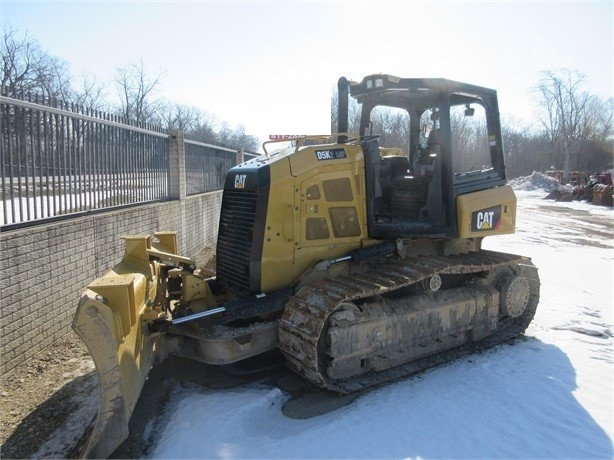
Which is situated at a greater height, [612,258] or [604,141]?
[604,141]

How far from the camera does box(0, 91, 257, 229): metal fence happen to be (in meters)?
5.16

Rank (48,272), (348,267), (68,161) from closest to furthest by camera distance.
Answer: (348,267) → (48,272) → (68,161)

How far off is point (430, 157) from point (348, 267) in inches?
61.4

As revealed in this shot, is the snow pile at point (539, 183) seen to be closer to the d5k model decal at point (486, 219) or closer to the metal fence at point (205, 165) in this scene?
the metal fence at point (205, 165)

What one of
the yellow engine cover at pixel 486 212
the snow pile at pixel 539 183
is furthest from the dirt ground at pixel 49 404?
the snow pile at pixel 539 183

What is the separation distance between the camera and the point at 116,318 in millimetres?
3389

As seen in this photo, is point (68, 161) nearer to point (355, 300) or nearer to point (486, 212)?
point (355, 300)

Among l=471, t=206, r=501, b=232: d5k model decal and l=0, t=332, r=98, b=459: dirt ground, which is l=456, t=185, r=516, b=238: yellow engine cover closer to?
l=471, t=206, r=501, b=232: d5k model decal

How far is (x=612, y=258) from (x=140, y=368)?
1096cm

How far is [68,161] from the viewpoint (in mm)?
6285

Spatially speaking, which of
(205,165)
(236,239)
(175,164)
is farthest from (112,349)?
(205,165)

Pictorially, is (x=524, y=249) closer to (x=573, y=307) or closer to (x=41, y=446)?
(x=573, y=307)

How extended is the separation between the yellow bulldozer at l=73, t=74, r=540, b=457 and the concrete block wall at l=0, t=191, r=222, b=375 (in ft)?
3.62

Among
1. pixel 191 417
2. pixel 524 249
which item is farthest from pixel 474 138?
pixel 524 249
